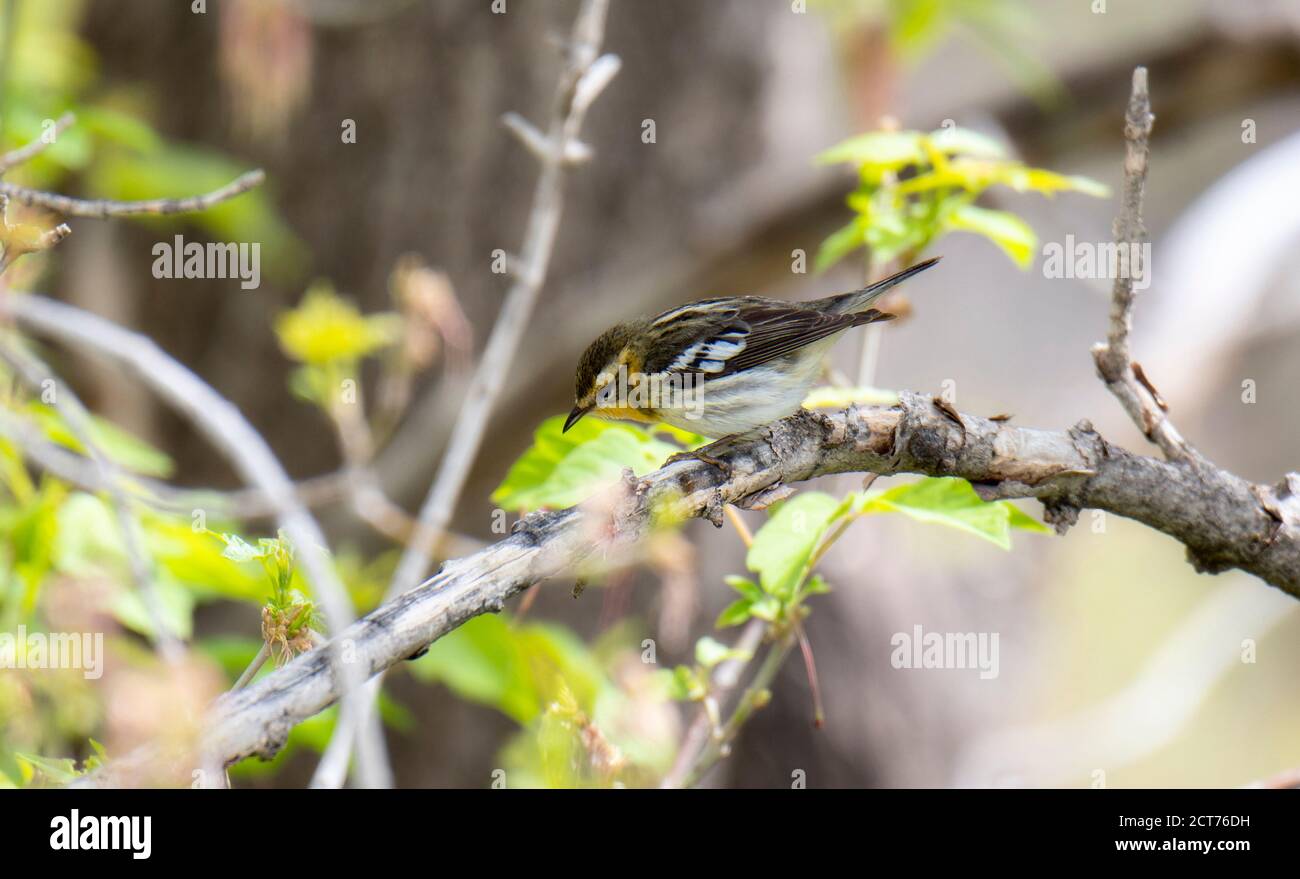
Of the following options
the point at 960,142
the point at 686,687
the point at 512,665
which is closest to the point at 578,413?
the point at 512,665

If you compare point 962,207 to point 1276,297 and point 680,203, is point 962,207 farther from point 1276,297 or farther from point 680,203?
point 1276,297

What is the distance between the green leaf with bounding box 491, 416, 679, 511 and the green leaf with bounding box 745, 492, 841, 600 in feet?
1.05

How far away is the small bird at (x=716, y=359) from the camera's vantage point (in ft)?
9.34

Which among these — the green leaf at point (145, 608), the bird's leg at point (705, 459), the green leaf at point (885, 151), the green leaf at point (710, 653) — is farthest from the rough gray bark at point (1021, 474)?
the green leaf at point (145, 608)

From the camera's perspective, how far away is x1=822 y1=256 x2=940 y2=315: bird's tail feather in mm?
3033

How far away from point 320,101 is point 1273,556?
516 centimetres

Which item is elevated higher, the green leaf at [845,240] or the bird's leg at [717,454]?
the green leaf at [845,240]

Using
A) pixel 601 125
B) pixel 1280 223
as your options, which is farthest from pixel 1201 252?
pixel 601 125

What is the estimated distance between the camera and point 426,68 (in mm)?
5801

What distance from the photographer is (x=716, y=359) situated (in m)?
3.12

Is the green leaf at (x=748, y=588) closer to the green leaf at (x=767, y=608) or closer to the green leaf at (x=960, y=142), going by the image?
the green leaf at (x=767, y=608)

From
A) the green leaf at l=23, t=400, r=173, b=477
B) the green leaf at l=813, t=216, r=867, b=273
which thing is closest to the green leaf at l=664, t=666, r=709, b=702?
the green leaf at l=813, t=216, r=867, b=273

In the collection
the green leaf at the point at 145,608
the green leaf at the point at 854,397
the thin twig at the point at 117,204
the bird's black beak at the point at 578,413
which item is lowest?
the green leaf at the point at 145,608

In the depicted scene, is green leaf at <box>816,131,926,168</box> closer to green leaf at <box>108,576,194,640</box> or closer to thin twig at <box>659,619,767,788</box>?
thin twig at <box>659,619,767,788</box>
